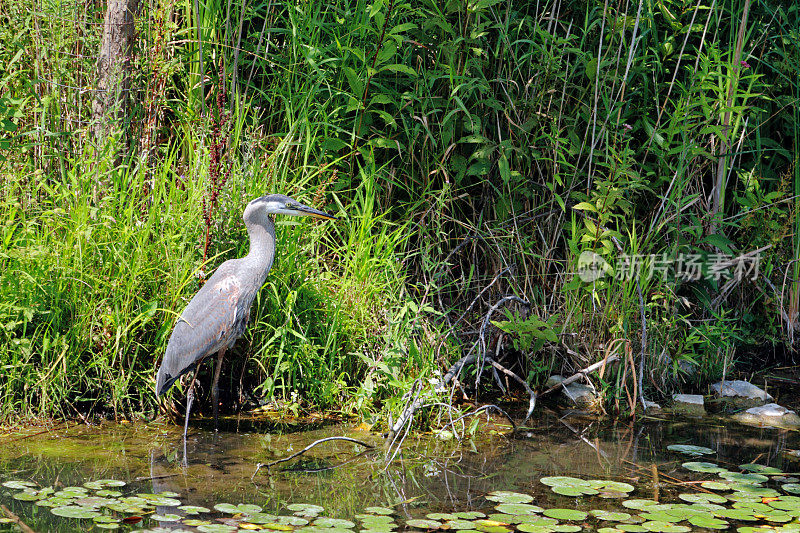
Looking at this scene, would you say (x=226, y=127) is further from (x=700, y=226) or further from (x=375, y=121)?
(x=700, y=226)

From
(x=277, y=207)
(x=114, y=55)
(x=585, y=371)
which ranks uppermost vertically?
(x=114, y=55)

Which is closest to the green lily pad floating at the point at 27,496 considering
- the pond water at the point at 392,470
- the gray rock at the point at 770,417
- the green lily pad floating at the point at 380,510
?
the pond water at the point at 392,470

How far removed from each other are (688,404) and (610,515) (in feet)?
5.94

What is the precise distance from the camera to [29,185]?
4.54 m

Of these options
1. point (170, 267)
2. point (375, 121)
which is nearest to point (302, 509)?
point (170, 267)

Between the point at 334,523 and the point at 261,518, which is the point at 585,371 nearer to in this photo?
the point at 334,523

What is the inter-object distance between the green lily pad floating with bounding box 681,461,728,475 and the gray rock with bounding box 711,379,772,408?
111 centimetres

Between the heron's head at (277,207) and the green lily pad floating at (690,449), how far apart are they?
2.12m

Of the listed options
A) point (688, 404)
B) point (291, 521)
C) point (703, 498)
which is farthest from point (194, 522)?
point (688, 404)

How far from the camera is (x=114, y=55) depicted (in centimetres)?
480

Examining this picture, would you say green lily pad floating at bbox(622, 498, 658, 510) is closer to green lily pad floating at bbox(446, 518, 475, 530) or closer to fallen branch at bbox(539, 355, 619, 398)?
green lily pad floating at bbox(446, 518, 475, 530)

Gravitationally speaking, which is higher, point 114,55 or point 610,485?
point 114,55

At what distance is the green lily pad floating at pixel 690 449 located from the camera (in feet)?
13.1

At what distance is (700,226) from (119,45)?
3635 millimetres
